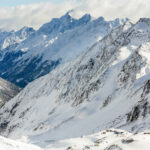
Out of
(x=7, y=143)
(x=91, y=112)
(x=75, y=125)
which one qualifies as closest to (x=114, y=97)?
(x=91, y=112)

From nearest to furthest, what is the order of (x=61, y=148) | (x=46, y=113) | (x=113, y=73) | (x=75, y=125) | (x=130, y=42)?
1. (x=61, y=148)
2. (x=75, y=125)
3. (x=113, y=73)
4. (x=130, y=42)
5. (x=46, y=113)

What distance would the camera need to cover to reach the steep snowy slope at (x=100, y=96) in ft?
257

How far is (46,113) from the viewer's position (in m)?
150

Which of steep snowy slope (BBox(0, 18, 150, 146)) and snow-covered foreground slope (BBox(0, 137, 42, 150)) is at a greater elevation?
steep snowy slope (BBox(0, 18, 150, 146))

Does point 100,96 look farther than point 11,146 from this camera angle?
Yes

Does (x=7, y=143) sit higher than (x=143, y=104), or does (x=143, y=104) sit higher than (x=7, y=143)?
(x=143, y=104)

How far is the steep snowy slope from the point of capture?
257ft

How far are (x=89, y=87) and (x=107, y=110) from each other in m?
35.3

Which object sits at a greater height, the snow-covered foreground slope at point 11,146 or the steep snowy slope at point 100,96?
the steep snowy slope at point 100,96

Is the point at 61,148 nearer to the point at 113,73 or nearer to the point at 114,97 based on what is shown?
the point at 114,97

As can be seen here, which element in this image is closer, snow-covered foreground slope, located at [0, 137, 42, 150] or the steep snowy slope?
snow-covered foreground slope, located at [0, 137, 42, 150]

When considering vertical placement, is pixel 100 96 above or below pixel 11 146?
above

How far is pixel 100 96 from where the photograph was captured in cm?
→ 10988

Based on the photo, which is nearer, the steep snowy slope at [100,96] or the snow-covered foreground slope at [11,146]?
the snow-covered foreground slope at [11,146]
